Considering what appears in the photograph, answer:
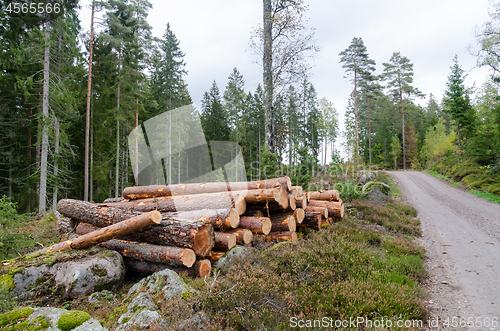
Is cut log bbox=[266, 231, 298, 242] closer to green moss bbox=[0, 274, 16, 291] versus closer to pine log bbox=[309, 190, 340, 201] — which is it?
pine log bbox=[309, 190, 340, 201]

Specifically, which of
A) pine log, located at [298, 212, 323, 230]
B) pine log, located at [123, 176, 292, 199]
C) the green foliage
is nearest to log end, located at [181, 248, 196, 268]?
the green foliage

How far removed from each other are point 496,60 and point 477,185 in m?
9.96

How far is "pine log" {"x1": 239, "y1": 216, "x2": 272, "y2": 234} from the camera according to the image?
223 inches

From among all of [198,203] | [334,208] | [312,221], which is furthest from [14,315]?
[334,208]

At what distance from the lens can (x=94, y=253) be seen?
488cm

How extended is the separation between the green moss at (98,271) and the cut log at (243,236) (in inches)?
101

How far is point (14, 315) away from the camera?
300cm

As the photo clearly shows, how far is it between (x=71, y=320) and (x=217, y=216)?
296cm

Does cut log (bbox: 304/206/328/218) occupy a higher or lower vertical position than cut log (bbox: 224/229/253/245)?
higher

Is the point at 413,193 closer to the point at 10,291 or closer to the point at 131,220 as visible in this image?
the point at 131,220

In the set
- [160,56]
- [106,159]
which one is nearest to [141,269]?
[106,159]

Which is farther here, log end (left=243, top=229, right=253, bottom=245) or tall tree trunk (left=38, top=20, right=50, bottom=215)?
tall tree trunk (left=38, top=20, right=50, bottom=215)

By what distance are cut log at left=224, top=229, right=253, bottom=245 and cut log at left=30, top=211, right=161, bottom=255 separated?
68.7 inches

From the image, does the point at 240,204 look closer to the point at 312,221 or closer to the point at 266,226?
the point at 266,226
